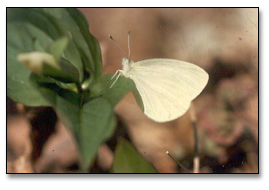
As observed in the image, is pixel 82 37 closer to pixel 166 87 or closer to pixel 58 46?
pixel 58 46

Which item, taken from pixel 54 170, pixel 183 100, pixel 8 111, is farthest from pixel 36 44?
pixel 183 100

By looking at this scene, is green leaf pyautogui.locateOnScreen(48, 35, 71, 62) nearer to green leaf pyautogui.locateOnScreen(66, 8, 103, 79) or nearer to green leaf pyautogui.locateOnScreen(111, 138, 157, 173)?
green leaf pyautogui.locateOnScreen(66, 8, 103, 79)

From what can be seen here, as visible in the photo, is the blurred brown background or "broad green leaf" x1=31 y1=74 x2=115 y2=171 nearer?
"broad green leaf" x1=31 y1=74 x2=115 y2=171

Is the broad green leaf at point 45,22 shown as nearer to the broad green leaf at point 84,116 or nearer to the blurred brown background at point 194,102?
the broad green leaf at point 84,116

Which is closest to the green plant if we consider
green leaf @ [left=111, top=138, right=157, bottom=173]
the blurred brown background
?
green leaf @ [left=111, top=138, right=157, bottom=173]

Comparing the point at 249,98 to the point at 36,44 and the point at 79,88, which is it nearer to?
the point at 79,88

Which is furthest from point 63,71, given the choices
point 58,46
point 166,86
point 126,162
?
point 166,86

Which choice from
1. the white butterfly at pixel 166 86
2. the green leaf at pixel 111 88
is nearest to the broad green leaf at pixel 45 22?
the green leaf at pixel 111 88
